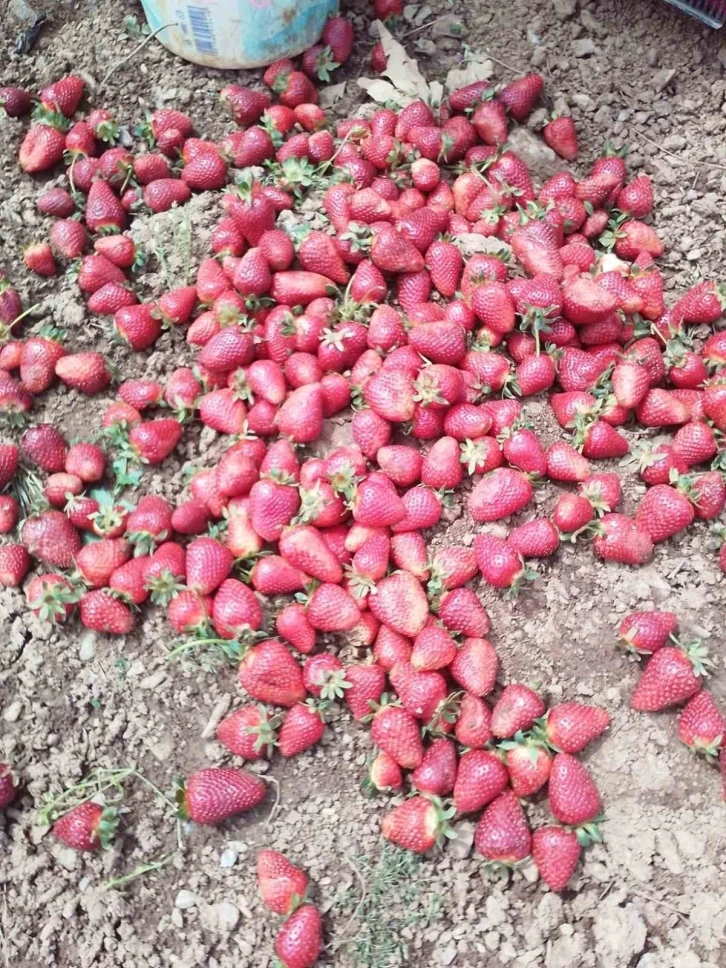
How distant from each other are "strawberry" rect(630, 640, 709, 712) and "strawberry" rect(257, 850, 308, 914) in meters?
0.93

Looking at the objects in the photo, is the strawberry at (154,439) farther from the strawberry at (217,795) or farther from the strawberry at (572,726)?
the strawberry at (572,726)

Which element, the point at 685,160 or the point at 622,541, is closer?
the point at 622,541

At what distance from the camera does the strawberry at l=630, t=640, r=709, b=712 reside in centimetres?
206

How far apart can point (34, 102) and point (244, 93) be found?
754 millimetres

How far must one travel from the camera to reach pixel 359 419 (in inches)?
92.5

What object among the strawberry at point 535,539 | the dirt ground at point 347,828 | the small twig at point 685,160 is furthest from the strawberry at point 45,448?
the small twig at point 685,160

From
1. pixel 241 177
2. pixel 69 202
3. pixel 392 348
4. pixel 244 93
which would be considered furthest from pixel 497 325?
pixel 69 202

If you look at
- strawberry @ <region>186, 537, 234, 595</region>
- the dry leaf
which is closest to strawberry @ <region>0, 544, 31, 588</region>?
strawberry @ <region>186, 537, 234, 595</region>

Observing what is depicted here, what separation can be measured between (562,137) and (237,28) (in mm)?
1165

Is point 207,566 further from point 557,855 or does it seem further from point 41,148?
point 41,148

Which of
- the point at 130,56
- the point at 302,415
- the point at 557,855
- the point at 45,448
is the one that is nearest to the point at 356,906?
the point at 557,855

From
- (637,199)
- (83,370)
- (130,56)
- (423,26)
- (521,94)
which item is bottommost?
(637,199)

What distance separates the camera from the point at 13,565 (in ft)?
7.56

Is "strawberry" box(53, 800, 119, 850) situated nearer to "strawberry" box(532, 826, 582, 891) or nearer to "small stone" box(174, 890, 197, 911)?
"small stone" box(174, 890, 197, 911)
